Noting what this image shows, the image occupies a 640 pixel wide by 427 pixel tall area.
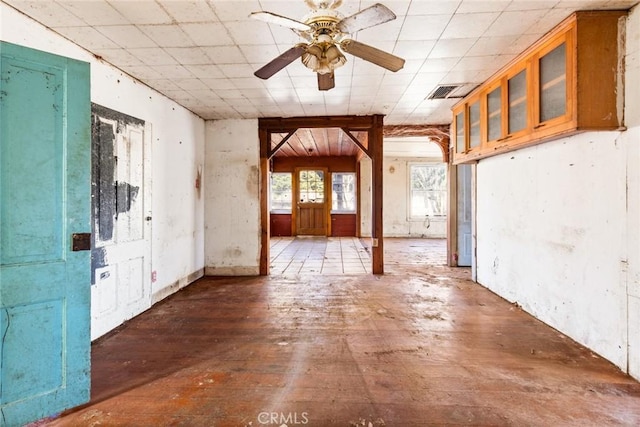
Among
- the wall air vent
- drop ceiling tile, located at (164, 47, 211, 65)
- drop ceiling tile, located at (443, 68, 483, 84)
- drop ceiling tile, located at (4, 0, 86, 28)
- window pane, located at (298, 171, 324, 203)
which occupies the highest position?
the wall air vent

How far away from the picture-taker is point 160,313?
351 centimetres

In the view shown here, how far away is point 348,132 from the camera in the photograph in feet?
17.4

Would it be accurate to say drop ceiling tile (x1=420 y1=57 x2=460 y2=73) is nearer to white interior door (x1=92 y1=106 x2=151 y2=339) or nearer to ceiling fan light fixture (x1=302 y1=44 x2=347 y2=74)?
ceiling fan light fixture (x1=302 y1=44 x2=347 y2=74)

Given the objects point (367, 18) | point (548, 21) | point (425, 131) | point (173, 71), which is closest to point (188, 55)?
point (173, 71)

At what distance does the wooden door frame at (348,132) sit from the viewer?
5.12 metres

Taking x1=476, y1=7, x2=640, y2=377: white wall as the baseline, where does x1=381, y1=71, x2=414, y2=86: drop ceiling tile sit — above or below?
above

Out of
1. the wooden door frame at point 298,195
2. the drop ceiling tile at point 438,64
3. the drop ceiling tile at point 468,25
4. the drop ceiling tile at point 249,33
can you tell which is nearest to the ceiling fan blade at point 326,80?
the drop ceiling tile at point 249,33

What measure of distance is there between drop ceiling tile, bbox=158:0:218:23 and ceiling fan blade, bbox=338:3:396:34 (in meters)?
1.04

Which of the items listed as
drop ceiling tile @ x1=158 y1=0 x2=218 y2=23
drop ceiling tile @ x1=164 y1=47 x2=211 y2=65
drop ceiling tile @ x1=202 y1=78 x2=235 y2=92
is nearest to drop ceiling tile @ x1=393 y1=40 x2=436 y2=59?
drop ceiling tile @ x1=158 y1=0 x2=218 y2=23

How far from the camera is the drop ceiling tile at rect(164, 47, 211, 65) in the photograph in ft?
9.24

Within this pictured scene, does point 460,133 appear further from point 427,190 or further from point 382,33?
point 427,190

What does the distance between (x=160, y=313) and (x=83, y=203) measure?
79.0 inches

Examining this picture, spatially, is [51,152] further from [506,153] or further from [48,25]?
[506,153]

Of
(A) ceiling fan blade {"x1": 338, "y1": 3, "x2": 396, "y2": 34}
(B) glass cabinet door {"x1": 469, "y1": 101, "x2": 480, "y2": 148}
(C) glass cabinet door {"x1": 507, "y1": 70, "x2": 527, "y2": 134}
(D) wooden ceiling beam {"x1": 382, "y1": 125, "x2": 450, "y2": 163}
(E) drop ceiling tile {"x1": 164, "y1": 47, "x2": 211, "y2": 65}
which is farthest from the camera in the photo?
(D) wooden ceiling beam {"x1": 382, "y1": 125, "x2": 450, "y2": 163}
